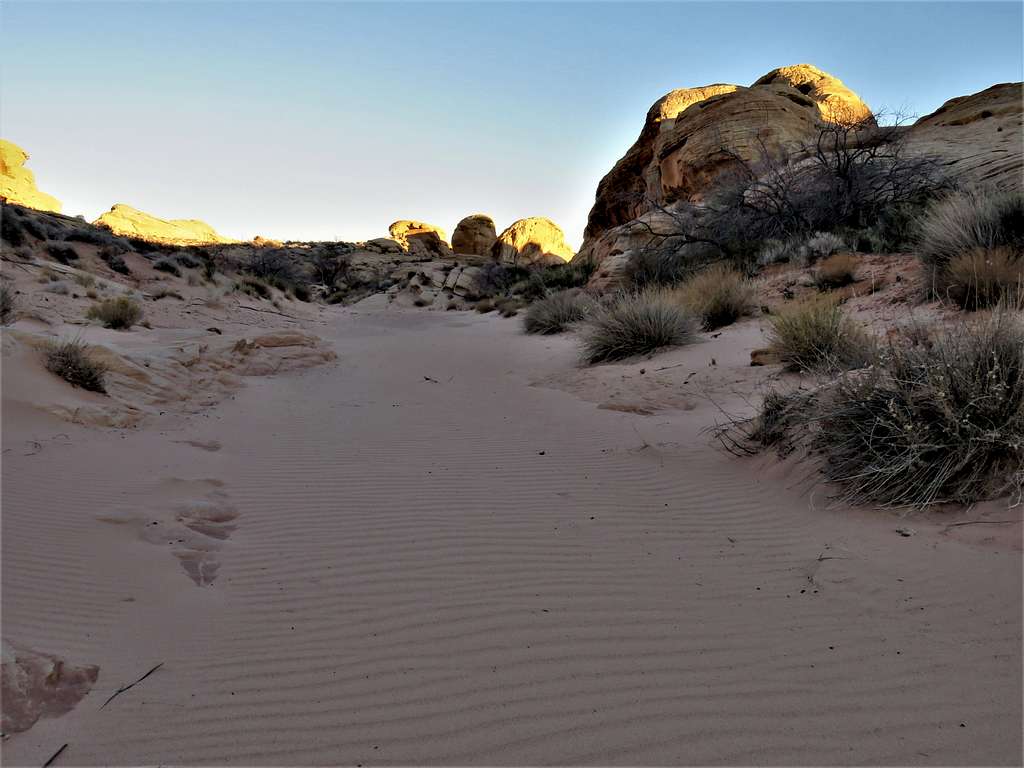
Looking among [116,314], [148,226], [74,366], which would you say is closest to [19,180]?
[148,226]

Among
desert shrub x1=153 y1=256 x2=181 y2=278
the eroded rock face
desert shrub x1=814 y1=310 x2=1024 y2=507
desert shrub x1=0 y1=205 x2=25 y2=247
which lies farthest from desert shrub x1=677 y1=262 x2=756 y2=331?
desert shrub x1=0 y1=205 x2=25 y2=247

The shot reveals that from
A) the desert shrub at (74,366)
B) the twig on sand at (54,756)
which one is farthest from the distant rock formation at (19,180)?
the twig on sand at (54,756)

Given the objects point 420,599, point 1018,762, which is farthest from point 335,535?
point 1018,762

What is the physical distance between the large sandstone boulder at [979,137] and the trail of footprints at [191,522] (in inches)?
535

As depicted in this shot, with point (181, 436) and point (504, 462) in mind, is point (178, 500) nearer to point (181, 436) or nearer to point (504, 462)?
point (181, 436)

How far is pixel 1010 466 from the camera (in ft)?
8.48

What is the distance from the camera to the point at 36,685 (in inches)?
68.3

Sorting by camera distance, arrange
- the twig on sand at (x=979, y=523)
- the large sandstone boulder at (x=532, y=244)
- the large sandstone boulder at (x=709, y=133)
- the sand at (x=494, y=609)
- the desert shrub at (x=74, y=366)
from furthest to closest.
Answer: the large sandstone boulder at (x=532, y=244) → the large sandstone boulder at (x=709, y=133) → the desert shrub at (x=74, y=366) → the twig on sand at (x=979, y=523) → the sand at (x=494, y=609)

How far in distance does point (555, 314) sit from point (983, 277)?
8001 mm

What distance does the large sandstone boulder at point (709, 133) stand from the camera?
1895cm

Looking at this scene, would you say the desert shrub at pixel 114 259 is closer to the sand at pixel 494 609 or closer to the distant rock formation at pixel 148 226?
the sand at pixel 494 609

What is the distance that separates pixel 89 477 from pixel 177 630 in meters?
1.97

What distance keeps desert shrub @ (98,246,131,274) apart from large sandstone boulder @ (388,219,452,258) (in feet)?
113

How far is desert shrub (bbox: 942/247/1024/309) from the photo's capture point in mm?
5580
